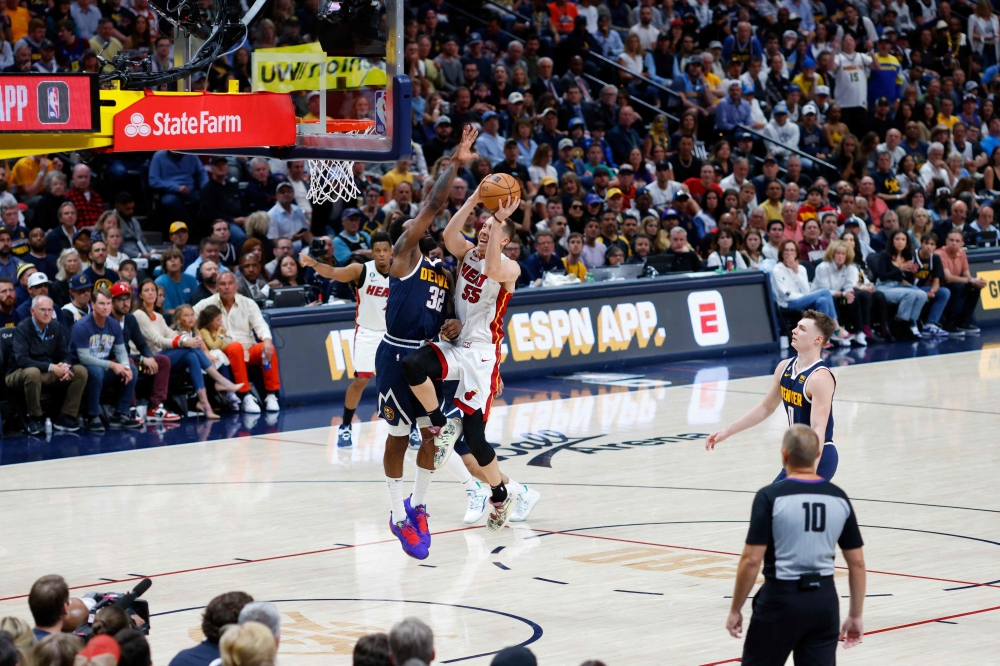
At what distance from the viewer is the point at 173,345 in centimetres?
1484

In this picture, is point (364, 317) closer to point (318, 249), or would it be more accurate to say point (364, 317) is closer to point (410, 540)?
point (318, 249)

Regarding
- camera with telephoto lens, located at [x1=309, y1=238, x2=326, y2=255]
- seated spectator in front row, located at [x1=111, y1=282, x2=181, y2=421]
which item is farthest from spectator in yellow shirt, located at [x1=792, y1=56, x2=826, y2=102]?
seated spectator in front row, located at [x1=111, y1=282, x2=181, y2=421]

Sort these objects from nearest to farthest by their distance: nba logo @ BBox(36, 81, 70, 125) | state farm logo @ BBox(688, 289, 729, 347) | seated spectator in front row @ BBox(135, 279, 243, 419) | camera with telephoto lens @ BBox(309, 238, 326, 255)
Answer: nba logo @ BBox(36, 81, 70, 125)
seated spectator in front row @ BBox(135, 279, 243, 419)
camera with telephoto lens @ BBox(309, 238, 326, 255)
state farm logo @ BBox(688, 289, 729, 347)

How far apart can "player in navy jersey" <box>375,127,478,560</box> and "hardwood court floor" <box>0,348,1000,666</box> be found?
41cm

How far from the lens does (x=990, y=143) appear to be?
25969 millimetres

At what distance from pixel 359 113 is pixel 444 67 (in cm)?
1201

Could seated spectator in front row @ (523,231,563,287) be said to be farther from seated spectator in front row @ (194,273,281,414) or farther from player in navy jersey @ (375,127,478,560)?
player in navy jersey @ (375,127,478,560)

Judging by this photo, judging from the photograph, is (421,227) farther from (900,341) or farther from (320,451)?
(900,341)

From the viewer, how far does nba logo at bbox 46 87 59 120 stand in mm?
7871

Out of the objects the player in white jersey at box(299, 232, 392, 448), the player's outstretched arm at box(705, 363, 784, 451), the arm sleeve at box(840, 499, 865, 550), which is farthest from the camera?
the player in white jersey at box(299, 232, 392, 448)

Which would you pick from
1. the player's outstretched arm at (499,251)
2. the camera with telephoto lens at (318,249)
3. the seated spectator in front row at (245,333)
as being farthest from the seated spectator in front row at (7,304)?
the player's outstretched arm at (499,251)

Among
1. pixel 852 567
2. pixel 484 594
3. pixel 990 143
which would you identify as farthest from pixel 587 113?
pixel 852 567

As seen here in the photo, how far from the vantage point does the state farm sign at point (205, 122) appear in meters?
8.40

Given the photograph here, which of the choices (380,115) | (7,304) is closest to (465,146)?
(380,115)
